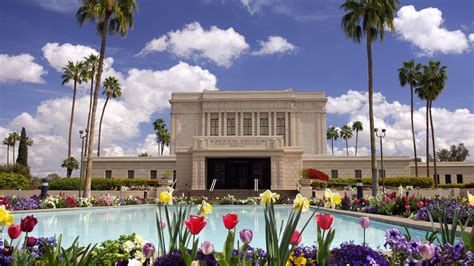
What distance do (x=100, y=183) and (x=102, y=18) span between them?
688 inches

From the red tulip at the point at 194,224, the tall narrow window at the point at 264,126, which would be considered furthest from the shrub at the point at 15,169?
the red tulip at the point at 194,224

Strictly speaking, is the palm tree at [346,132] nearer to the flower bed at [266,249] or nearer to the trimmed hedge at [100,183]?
the trimmed hedge at [100,183]

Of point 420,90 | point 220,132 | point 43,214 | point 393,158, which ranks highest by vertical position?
point 420,90

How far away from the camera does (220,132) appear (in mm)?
48844

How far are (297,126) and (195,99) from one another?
13342 millimetres

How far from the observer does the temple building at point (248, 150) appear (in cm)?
3447

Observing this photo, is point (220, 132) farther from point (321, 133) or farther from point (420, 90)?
point (420, 90)

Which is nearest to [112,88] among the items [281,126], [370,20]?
[281,126]

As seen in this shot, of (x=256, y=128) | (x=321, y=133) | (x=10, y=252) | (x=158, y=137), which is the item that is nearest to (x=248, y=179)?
(x=256, y=128)

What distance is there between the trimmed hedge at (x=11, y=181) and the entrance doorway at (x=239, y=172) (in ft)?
50.6

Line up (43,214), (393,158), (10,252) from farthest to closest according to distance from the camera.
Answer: (393,158)
(43,214)
(10,252)

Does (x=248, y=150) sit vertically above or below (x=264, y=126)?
below

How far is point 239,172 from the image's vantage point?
3541cm

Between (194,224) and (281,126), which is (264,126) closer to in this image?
(281,126)
